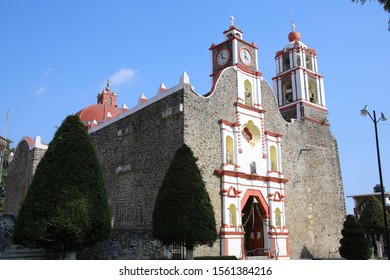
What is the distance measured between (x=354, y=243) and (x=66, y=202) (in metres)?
14.7

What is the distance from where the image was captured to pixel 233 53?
2094 centimetres

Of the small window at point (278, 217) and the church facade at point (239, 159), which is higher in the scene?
the church facade at point (239, 159)

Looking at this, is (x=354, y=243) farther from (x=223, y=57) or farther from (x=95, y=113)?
(x=95, y=113)

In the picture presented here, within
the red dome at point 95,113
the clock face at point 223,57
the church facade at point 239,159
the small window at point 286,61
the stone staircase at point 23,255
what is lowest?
the stone staircase at point 23,255

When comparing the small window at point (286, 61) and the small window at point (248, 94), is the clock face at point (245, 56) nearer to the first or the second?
the small window at point (248, 94)

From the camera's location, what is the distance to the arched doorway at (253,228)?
65.5 feet

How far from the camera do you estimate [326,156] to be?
25500 millimetres

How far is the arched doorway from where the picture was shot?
65.5 feet

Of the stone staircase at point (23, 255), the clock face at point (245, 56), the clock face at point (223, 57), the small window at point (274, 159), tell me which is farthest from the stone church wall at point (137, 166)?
the small window at point (274, 159)

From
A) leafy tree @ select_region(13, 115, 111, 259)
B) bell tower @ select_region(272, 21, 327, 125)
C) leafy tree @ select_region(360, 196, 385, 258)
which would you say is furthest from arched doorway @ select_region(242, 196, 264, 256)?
leafy tree @ select_region(13, 115, 111, 259)

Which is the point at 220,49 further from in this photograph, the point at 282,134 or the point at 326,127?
the point at 326,127

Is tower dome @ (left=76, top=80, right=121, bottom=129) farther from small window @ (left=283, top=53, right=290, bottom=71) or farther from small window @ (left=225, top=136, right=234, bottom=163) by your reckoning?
small window @ (left=225, top=136, right=234, bottom=163)

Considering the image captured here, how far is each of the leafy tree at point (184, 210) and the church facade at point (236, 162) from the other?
1753 mm
